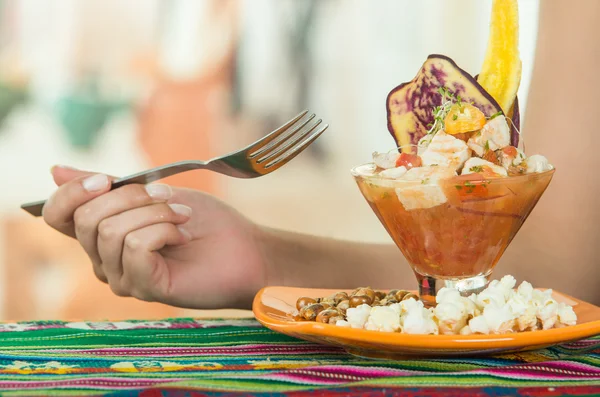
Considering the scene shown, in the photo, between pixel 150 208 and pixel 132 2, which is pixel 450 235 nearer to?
pixel 150 208

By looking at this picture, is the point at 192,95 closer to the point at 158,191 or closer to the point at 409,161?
the point at 158,191

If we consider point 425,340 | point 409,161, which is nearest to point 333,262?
point 409,161

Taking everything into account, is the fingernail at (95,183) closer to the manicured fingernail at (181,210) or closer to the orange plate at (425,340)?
the manicured fingernail at (181,210)

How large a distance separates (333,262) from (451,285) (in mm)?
605

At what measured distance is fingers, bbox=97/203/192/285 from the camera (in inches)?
29.4

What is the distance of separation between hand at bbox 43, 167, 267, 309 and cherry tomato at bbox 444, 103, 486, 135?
11.9 inches

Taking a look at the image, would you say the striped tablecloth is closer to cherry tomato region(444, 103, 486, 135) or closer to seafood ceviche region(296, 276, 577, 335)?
seafood ceviche region(296, 276, 577, 335)

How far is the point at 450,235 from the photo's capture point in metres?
0.58

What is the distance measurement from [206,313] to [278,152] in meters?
0.81

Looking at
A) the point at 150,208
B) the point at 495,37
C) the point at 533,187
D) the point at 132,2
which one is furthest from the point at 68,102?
the point at 533,187

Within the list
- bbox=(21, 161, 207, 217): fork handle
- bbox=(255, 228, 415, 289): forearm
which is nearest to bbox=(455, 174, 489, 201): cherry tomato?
bbox=(21, 161, 207, 217): fork handle

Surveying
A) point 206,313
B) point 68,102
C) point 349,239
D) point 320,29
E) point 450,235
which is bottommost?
point 206,313

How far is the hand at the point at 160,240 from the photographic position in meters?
0.74

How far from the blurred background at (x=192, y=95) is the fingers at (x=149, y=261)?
19.3 inches
